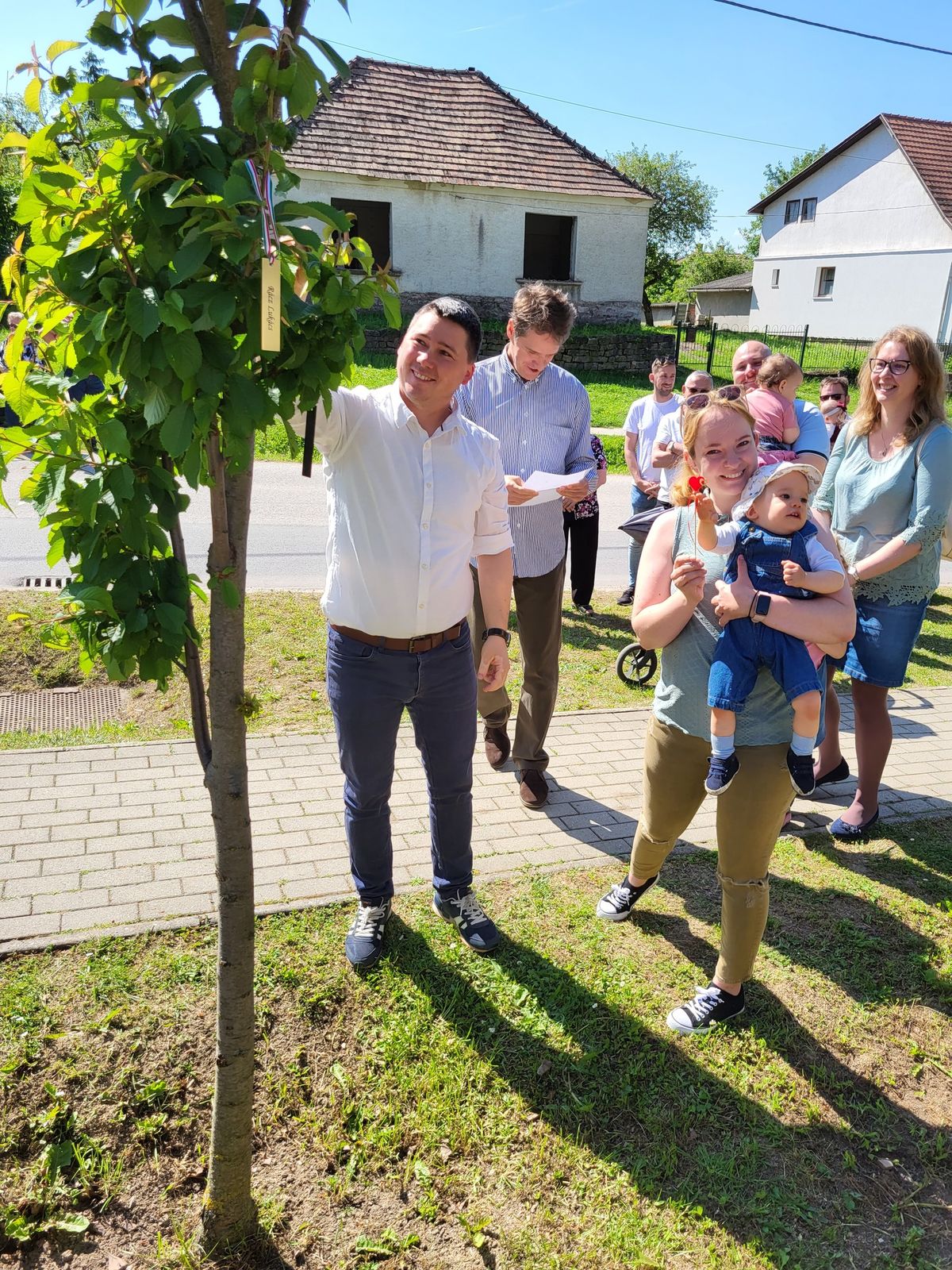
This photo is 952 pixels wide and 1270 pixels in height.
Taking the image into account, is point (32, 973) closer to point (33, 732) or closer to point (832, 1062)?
point (33, 732)

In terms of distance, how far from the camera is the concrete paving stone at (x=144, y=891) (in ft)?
11.3

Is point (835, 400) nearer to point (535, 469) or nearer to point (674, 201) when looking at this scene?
point (535, 469)

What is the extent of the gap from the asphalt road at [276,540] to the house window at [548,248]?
1652 cm

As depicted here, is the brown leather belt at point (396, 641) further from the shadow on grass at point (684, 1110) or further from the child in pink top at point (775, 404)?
the child in pink top at point (775, 404)

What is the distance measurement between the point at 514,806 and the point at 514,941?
1.08 m

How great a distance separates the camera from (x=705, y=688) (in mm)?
2984

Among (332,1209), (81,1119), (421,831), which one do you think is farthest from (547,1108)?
(421,831)

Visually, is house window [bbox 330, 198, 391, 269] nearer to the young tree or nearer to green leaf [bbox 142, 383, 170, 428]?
the young tree

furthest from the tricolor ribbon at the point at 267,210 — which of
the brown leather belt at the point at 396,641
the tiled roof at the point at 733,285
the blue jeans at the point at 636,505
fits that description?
the tiled roof at the point at 733,285

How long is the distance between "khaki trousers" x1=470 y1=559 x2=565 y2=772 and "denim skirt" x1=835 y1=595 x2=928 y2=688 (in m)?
1.38

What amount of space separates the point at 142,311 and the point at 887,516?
3.58m

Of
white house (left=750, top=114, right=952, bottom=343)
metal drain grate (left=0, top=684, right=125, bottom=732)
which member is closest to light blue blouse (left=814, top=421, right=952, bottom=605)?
metal drain grate (left=0, top=684, right=125, bottom=732)

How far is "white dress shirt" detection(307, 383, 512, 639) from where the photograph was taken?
2.86m

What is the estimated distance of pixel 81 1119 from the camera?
8.48ft
